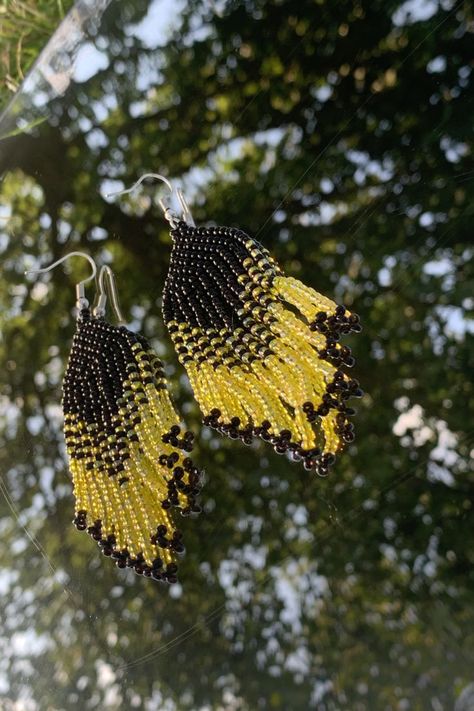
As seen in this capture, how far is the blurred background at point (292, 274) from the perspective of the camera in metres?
0.84

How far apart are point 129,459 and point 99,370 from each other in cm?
12

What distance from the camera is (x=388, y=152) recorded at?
929 mm

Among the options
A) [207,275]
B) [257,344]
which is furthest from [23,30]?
[257,344]

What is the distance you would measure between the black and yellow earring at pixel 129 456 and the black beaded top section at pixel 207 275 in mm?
84

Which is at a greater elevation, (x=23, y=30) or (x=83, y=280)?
(x=23, y=30)

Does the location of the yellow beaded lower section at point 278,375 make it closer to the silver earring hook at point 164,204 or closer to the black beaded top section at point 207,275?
the black beaded top section at point 207,275

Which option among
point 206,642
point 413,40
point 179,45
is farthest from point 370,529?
point 179,45

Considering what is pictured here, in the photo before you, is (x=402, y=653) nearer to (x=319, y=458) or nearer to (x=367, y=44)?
(x=319, y=458)

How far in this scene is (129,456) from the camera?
38.0 inches

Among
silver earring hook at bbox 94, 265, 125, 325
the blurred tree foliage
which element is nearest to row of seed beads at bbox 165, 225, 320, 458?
silver earring hook at bbox 94, 265, 125, 325

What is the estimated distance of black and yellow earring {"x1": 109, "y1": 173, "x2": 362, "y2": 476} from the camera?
85 cm

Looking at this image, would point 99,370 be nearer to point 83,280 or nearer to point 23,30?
point 83,280

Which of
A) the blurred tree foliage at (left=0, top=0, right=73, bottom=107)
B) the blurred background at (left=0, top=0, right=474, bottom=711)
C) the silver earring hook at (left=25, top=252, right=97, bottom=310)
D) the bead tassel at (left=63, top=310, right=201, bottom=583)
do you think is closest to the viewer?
the blurred background at (left=0, top=0, right=474, bottom=711)

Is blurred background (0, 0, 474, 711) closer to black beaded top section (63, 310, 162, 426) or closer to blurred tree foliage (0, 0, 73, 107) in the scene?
black beaded top section (63, 310, 162, 426)
